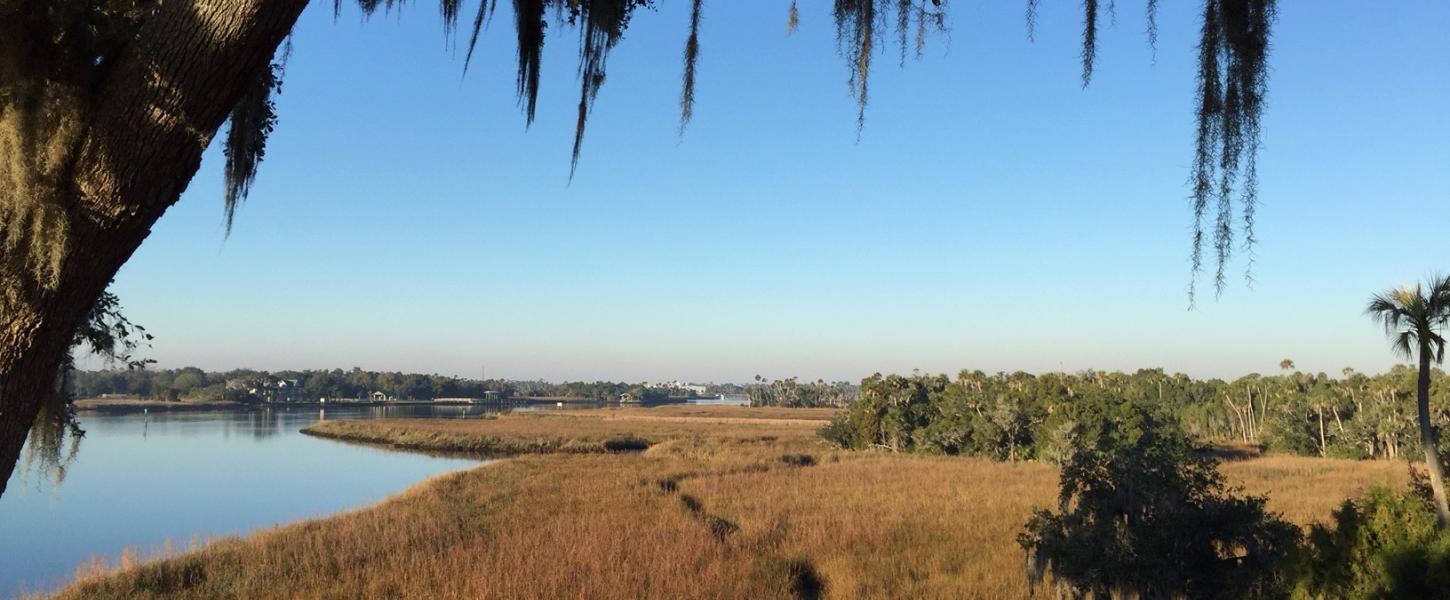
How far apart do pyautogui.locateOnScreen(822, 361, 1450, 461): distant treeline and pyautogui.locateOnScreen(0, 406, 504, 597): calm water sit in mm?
28444

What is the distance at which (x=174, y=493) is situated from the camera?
3538 cm

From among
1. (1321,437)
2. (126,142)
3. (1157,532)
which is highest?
(126,142)

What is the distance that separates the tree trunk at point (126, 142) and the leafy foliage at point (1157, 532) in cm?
851

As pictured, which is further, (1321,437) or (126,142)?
(1321,437)

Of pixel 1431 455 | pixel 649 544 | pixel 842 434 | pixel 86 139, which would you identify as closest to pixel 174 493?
pixel 649 544

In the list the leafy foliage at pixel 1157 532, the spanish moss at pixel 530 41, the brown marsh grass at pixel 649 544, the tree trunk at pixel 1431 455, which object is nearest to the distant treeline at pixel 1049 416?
the brown marsh grass at pixel 649 544

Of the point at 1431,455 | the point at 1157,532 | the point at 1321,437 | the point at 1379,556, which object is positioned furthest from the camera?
the point at 1321,437

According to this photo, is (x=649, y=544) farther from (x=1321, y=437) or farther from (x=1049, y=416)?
(x=1321, y=437)

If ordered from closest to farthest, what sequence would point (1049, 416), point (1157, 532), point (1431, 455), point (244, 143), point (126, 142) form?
point (126, 142) < point (244, 143) < point (1157, 532) < point (1431, 455) < point (1049, 416)

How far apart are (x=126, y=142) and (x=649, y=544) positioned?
11487 millimetres

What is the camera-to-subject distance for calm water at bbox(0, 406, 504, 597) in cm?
2280

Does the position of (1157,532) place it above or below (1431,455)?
below

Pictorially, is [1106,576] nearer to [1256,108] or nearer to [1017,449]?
[1256,108]

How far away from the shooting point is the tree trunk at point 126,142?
2.16m
